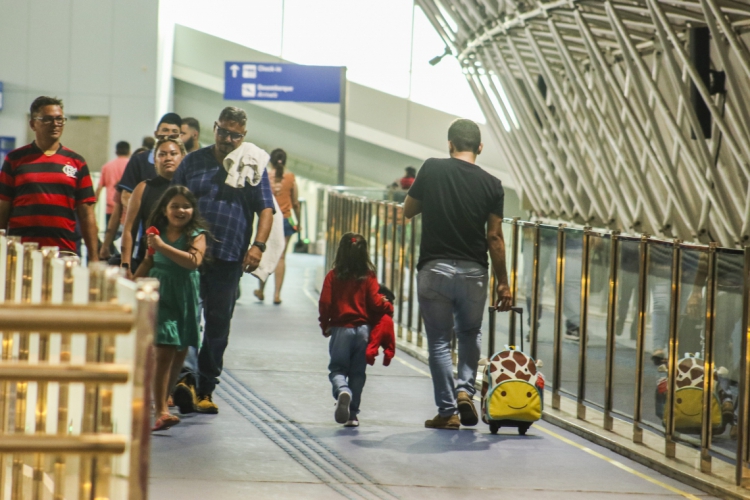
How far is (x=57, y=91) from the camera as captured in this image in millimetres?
26625

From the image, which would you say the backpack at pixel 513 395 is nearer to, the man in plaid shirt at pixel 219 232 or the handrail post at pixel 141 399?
the man in plaid shirt at pixel 219 232

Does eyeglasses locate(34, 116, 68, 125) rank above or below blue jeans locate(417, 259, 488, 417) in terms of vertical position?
above

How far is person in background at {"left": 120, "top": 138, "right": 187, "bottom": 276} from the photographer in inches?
310

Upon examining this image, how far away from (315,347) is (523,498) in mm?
5698

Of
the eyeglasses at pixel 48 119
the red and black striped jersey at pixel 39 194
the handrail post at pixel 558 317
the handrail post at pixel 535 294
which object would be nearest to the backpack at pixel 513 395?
the handrail post at pixel 558 317

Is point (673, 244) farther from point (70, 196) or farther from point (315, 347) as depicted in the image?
point (315, 347)

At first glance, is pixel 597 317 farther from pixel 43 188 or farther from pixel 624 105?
pixel 624 105

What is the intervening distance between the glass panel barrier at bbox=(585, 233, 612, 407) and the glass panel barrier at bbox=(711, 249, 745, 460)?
4.63 feet

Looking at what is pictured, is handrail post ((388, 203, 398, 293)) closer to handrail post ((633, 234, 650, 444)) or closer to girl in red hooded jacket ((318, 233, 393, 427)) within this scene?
girl in red hooded jacket ((318, 233, 393, 427))

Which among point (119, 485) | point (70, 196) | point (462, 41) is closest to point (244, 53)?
point (462, 41)

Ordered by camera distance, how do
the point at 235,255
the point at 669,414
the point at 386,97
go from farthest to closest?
the point at 386,97 → the point at 235,255 → the point at 669,414

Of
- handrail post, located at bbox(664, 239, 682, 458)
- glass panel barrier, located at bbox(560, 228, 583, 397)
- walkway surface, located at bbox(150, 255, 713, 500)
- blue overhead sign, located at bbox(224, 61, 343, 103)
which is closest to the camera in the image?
walkway surface, located at bbox(150, 255, 713, 500)

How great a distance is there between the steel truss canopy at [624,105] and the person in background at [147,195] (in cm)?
803

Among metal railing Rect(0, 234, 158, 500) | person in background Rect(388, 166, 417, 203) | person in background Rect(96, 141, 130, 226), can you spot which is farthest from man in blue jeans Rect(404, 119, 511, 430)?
person in background Rect(388, 166, 417, 203)
